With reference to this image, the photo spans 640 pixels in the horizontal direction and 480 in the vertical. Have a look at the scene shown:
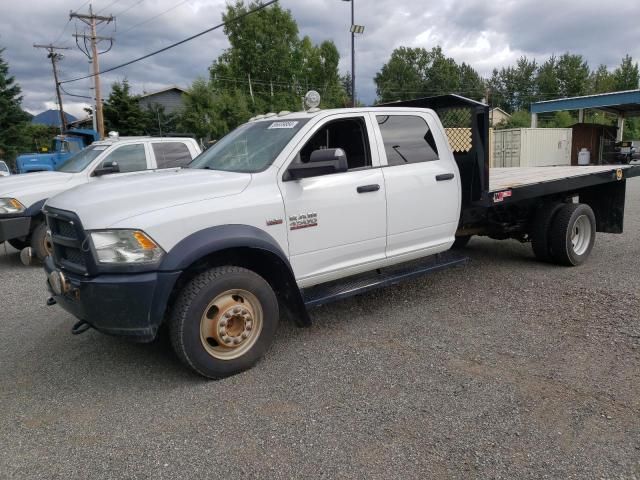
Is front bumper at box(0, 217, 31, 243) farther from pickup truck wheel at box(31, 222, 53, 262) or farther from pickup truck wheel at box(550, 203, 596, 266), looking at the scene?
pickup truck wheel at box(550, 203, 596, 266)

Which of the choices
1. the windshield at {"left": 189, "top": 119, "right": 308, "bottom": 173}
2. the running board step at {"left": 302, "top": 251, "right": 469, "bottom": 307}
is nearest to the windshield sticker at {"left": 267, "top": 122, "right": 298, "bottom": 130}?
the windshield at {"left": 189, "top": 119, "right": 308, "bottom": 173}

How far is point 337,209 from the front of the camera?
4.32 meters

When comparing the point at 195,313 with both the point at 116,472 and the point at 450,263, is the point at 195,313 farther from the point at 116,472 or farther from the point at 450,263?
the point at 450,263

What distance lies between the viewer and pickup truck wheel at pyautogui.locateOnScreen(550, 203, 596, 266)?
20.7 ft

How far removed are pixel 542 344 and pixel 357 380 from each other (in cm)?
161

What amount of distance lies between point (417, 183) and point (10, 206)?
5.81m

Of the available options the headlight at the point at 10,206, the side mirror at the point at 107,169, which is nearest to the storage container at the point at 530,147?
the side mirror at the point at 107,169

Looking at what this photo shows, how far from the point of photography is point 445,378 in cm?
363

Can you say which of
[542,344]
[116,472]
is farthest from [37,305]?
[542,344]

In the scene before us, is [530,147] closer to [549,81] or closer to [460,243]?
[460,243]

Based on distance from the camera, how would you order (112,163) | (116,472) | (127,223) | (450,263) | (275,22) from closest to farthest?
(116,472) → (127,223) → (450,263) → (112,163) → (275,22)

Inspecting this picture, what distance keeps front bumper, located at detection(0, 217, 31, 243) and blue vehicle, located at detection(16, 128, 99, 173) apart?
10.3 m

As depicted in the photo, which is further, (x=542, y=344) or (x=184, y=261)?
(x=542, y=344)

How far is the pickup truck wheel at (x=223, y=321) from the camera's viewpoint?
3.50 metres
